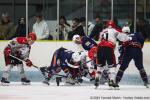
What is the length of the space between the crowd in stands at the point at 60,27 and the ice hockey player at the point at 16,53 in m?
1.12

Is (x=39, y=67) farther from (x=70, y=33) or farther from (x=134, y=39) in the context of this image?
(x=134, y=39)

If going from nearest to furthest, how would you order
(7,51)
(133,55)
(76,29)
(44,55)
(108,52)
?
1. (108,52)
2. (133,55)
3. (7,51)
4. (44,55)
5. (76,29)

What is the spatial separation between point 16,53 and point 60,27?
157 centimetres

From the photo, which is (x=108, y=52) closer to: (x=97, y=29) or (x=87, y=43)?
(x=87, y=43)

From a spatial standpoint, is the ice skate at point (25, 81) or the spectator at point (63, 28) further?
the spectator at point (63, 28)

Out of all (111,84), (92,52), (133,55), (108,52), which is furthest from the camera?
(92,52)

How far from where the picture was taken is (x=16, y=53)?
14984 mm

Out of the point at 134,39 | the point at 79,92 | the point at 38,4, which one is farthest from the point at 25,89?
the point at 38,4

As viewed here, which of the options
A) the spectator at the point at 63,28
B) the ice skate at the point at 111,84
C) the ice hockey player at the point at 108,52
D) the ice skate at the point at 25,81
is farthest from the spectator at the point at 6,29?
the ice skate at the point at 111,84

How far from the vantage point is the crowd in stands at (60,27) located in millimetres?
15930

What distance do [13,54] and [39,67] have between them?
79 centimetres

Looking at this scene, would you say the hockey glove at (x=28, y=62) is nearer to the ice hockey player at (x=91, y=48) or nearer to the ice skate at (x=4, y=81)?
the ice skate at (x=4, y=81)

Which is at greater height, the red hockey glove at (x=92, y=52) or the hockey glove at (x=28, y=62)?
the red hockey glove at (x=92, y=52)

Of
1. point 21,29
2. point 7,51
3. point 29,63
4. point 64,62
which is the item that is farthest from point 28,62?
point 21,29
